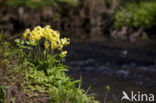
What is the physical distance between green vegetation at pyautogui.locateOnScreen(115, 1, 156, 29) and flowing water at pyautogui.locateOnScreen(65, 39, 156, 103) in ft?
5.84

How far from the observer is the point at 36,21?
10273 millimetres

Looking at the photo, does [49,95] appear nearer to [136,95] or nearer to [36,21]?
[136,95]

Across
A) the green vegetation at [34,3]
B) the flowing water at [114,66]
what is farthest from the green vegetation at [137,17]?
the green vegetation at [34,3]

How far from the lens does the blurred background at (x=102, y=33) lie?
4660 millimetres

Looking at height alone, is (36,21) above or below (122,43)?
above

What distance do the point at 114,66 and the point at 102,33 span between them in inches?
170

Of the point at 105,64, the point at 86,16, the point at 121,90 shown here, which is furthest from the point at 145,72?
the point at 86,16

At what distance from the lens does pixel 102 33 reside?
31.4 ft

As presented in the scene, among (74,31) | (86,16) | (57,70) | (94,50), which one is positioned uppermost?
(86,16)

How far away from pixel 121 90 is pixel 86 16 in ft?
22.9

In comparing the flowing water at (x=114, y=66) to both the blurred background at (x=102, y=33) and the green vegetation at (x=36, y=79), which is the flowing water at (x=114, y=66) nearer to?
the blurred background at (x=102, y=33)

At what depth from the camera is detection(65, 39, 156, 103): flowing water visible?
4090mm

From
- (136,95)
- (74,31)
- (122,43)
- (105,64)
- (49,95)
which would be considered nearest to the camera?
(49,95)

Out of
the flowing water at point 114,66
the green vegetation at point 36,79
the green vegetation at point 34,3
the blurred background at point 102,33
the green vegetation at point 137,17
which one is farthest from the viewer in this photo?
the green vegetation at point 34,3
